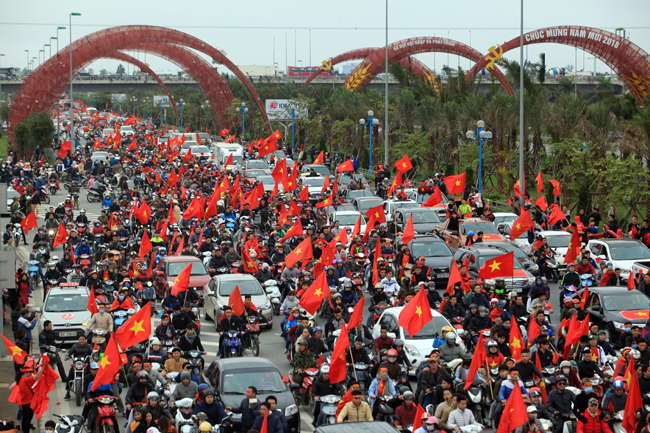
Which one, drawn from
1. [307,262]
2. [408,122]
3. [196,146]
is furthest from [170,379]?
[196,146]

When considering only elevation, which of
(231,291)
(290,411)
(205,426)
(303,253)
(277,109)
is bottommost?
(290,411)

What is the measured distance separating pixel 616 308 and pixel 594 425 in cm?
631

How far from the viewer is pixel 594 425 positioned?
37.7ft

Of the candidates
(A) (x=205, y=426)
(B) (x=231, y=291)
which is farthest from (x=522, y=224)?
(A) (x=205, y=426)

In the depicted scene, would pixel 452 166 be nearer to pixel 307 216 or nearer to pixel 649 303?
pixel 307 216

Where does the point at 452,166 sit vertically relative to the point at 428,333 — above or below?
above

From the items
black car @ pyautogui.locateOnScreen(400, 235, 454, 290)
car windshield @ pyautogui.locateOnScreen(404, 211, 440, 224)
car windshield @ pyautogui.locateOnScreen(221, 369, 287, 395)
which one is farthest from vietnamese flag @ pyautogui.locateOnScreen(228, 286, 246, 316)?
car windshield @ pyautogui.locateOnScreen(404, 211, 440, 224)

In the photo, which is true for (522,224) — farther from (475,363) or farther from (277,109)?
(277,109)

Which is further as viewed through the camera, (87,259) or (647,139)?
(647,139)

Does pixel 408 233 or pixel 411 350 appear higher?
pixel 408 233

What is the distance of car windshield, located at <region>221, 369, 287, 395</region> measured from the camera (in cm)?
1290

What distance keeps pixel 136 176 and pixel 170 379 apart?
33919 mm

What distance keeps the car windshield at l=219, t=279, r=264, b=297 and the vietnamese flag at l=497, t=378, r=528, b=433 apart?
953cm

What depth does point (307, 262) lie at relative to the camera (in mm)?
22844
